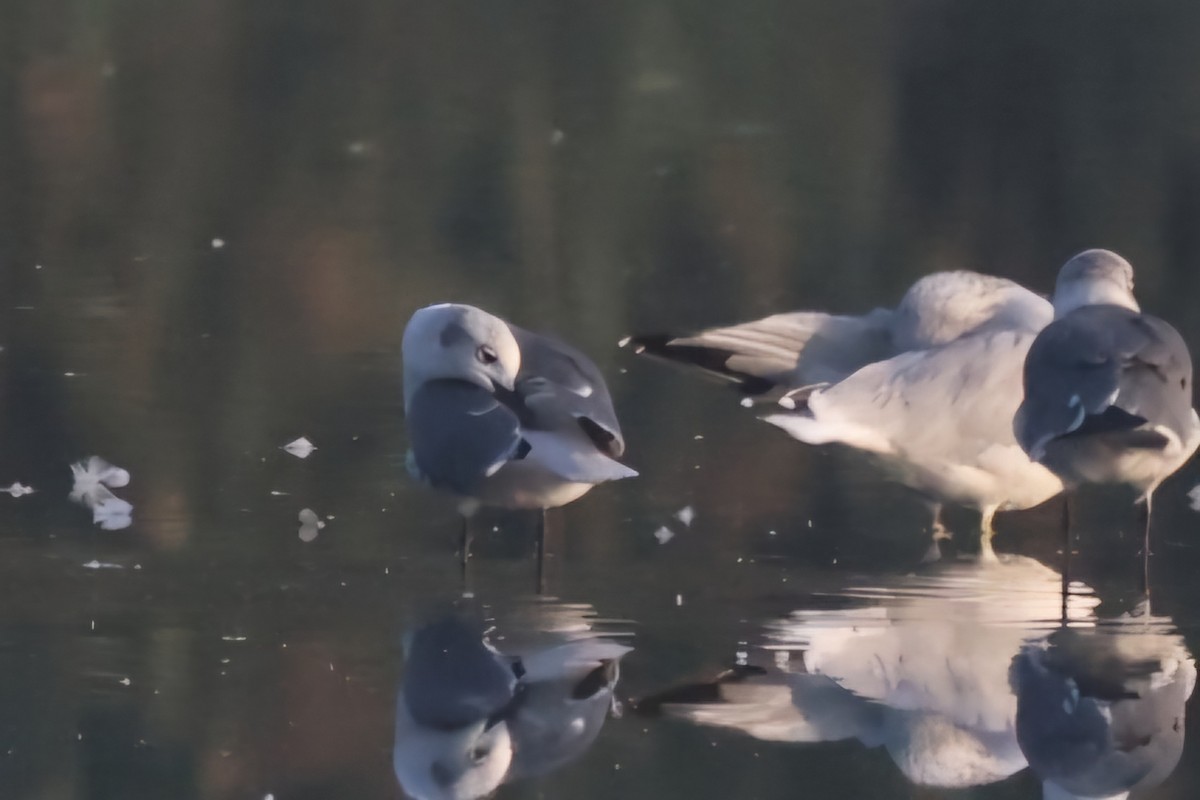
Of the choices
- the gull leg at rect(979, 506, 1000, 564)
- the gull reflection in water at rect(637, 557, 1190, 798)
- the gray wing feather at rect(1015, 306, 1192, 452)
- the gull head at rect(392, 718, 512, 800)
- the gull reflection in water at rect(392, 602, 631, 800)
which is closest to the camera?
the gull head at rect(392, 718, 512, 800)

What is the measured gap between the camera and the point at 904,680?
4.21 meters

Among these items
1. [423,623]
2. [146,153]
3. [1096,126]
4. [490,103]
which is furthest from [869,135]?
[423,623]

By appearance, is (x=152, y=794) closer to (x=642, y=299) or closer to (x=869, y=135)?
(x=642, y=299)

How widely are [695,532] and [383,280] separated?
394cm

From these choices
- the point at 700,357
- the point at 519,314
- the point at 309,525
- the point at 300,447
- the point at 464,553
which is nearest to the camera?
the point at 464,553

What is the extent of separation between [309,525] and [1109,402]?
6.83ft

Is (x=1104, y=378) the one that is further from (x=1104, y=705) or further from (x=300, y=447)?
(x=300, y=447)

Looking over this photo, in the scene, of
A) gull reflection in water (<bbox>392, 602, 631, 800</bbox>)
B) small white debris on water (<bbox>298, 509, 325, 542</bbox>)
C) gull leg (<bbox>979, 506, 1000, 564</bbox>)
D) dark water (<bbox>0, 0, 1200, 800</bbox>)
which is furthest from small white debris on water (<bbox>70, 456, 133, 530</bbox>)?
gull leg (<bbox>979, 506, 1000, 564</bbox>)

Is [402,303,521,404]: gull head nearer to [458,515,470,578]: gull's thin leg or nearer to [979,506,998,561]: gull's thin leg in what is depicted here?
[458,515,470,578]: gull's thin leg

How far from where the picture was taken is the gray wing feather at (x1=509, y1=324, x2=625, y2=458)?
5246mm

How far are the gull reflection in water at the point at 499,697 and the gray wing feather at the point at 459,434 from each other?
464 mm

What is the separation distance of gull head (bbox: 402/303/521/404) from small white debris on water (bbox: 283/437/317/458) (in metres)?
0.87

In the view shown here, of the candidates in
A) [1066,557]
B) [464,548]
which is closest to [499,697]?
[464,548]

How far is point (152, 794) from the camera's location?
3545mm
